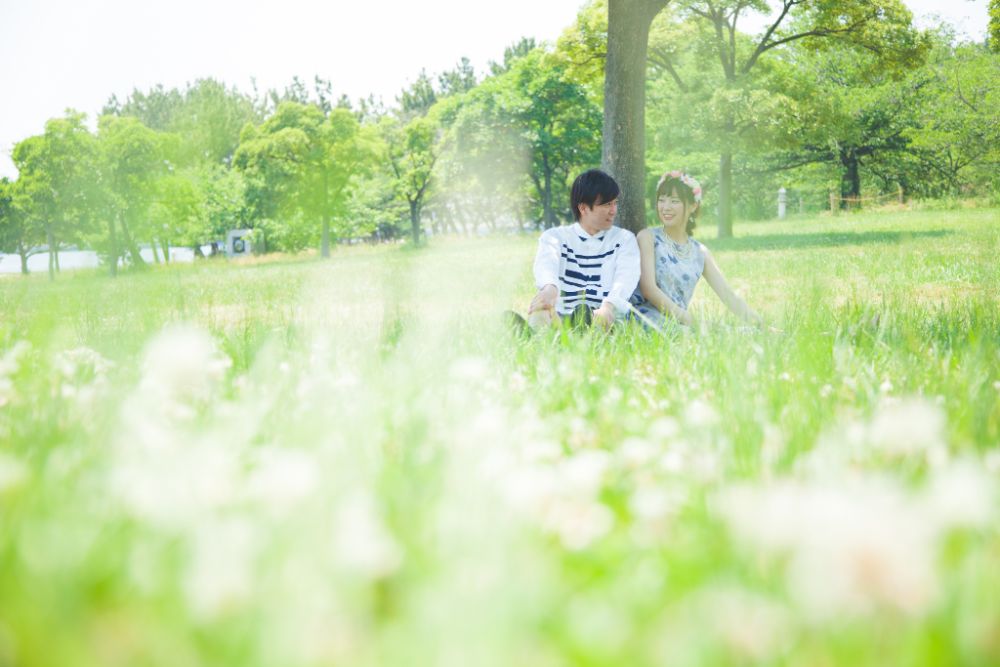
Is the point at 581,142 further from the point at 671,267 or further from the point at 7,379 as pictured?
the point at 7,379

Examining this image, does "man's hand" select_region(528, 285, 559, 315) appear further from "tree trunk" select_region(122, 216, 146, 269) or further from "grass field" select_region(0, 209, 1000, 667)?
"tree trunk" select_region(122, 216, 146, 269)

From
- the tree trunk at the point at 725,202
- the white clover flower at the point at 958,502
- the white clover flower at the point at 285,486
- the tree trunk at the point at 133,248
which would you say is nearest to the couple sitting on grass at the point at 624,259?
the white clover flower at the point at 285,486

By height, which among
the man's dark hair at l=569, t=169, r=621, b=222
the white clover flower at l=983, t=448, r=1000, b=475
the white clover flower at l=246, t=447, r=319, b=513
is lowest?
the white clover flower at l=983, t=448, r=1000, b=475

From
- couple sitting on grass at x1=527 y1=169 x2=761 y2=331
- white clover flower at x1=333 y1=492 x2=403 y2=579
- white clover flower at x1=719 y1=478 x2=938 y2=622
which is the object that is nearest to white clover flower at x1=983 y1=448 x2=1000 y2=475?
white clover flower at x1=719 y1=478 x2=938 y2=622

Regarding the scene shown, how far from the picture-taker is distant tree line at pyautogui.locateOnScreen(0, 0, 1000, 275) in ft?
79.0

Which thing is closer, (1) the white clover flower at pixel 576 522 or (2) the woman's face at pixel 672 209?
(1) the white clover flower at pixel 576 522

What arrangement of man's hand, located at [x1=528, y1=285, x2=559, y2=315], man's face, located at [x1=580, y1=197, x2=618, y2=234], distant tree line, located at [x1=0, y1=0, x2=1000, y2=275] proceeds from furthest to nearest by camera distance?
distant tree line, located at [x1=0, y1=0, x2=1000, y2=275], man's face, located at [x1=580, y1=197, x2=618, y2=234], man's hand, located at [x1=528, y1=285, x2=559, y2=315]

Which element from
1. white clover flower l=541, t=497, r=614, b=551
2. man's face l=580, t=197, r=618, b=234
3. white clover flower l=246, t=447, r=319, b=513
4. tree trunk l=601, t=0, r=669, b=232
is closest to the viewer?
white clover flower l=246, t=447, r=319, b=513

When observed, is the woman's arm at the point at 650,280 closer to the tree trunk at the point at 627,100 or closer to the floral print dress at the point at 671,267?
the floral print dress at the point at 671,267

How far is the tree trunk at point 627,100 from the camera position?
938 cm

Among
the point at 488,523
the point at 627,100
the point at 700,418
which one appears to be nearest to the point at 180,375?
the point at 488,523

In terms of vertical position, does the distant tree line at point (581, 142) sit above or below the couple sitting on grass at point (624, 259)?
above

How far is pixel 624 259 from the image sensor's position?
6.08 meters

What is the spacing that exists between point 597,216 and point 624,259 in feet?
1.42
